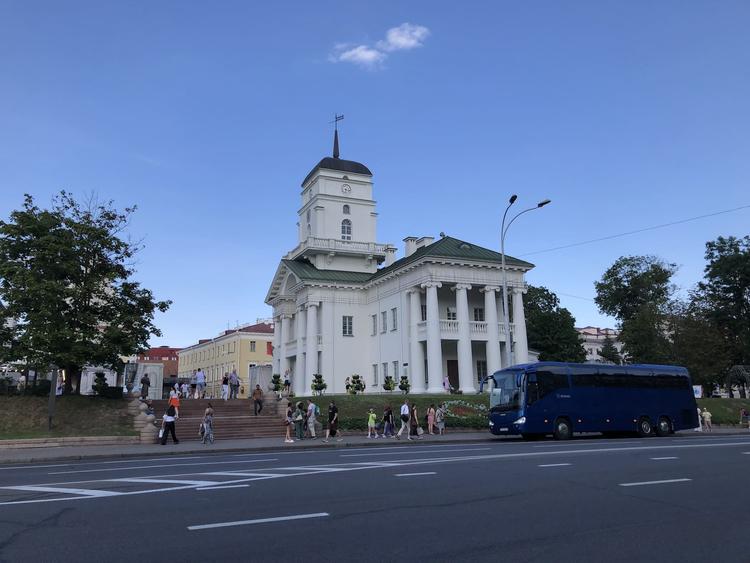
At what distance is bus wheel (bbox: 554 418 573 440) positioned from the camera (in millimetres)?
26781

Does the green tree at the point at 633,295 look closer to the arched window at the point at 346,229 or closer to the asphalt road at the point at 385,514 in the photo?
the arched window at the point at 346,229

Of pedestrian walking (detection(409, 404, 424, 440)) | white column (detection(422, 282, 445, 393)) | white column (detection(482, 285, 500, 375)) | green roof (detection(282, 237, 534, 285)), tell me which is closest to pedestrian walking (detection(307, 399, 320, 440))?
pedestrian walking (detection(409, 404, 424, 440))

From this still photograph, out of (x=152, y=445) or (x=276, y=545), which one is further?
(x=152, y=445)

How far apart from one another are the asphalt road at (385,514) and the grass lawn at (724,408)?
35.6 meters

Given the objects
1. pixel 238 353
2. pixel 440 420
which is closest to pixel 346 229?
pixel 440 420

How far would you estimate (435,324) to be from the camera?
4325cm

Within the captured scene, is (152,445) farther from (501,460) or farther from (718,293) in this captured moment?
(718,293)

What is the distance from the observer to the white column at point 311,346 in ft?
166

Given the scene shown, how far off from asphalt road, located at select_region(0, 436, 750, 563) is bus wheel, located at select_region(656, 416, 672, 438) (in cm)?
1732

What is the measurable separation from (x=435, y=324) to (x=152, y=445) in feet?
75.8

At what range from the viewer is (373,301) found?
52.5 metres

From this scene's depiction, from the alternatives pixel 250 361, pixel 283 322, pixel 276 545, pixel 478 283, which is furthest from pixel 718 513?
pixel 250 361

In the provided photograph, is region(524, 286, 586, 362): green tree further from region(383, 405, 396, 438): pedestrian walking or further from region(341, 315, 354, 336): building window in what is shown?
region(383, 405, 396, 438): pedestrian walking

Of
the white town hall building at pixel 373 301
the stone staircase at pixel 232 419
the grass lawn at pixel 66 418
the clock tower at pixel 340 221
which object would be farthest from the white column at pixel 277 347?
the grass lawn at pixel 66 418
